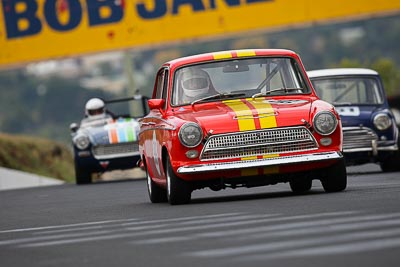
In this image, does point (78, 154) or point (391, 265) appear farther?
point (78, 154)

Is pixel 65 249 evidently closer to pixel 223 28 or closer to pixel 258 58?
pixel 258 58

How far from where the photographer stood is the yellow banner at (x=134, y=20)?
39.9 m

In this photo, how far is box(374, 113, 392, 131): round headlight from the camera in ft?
67.8

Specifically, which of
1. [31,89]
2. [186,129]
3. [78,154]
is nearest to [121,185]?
[78,154]

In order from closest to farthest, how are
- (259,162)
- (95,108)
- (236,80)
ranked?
1. (259,162)
2. (236,80)
3. (95,108)

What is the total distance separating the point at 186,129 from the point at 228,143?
424 mm

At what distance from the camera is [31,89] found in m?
107

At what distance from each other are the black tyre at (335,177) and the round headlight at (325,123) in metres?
0.35

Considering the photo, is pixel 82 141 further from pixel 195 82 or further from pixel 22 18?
pixel 22 18

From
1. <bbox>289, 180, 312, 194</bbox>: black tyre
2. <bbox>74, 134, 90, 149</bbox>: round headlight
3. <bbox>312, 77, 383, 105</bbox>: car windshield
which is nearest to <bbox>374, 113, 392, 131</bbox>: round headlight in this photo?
<bbox>312, 77, 383, 105</bbox>: car windshield

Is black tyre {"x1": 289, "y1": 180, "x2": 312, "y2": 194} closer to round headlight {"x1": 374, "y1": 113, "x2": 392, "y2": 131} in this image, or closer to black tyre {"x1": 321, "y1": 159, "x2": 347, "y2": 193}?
black tyre {"x1": 321, "y1": 159, "x2": 347, "y2": 193}

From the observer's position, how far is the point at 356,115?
20.9 metres

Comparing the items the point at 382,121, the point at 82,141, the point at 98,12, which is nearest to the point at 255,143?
the point at 382,121

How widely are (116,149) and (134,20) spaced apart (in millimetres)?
15430
